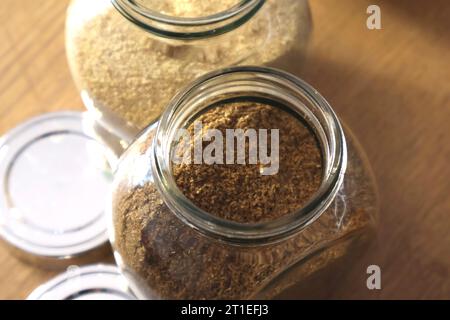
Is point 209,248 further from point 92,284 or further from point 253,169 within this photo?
Result: point 92,284

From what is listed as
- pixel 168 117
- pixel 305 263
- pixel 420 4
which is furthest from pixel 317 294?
pixel 420 4

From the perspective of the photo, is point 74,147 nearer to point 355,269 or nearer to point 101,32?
point 101,32

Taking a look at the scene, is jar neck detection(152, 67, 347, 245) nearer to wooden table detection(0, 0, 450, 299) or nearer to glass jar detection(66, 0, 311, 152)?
glass jar detection(66, 0, 311, 152)

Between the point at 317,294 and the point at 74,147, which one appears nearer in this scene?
the point at 317,294

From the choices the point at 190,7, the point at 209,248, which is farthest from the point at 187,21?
the point at 209,248

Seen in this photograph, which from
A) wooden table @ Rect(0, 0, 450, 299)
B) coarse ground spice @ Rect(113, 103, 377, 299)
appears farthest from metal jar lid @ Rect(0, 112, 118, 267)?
coarse ground spice @ Rect(113, 103, 377, 299)
